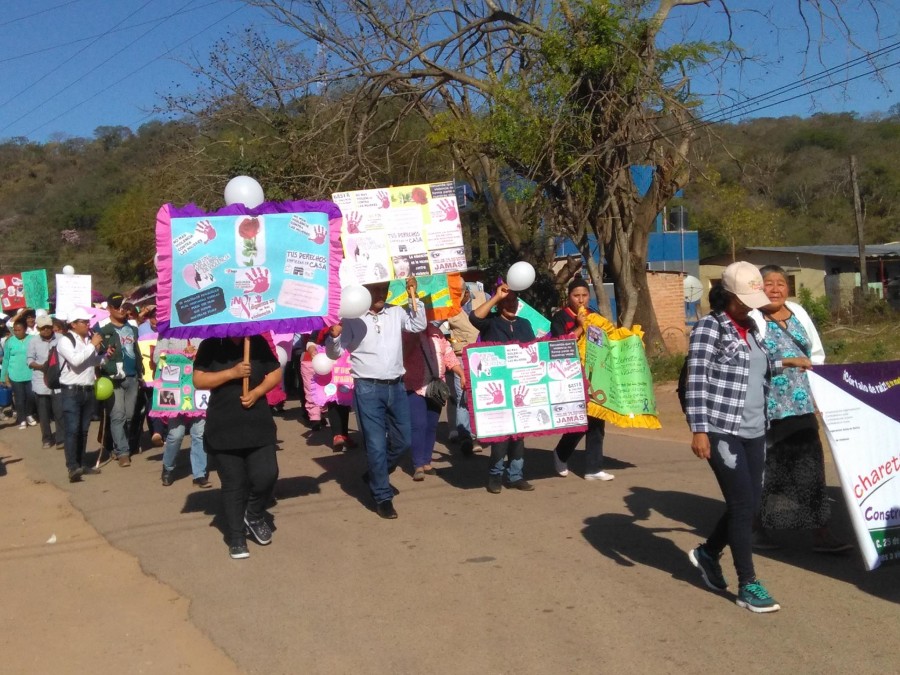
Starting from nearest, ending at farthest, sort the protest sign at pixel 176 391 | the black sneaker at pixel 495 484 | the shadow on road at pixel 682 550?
the shadow on road at pixel 682 550 < the black sneaker at pixel 495 484 < the protest sign at pixel 176 391

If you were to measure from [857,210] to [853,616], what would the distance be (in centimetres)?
3123

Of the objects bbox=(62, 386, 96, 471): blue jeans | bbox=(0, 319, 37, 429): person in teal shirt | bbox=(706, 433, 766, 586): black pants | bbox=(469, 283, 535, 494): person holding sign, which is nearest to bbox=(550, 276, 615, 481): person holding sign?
bbox=(469, 283, 535, 494): person holding sign

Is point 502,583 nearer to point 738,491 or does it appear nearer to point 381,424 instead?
point 738,491

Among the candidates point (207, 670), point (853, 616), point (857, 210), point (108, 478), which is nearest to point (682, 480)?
point (853, 616)

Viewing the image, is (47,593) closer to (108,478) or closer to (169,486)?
(169,486)

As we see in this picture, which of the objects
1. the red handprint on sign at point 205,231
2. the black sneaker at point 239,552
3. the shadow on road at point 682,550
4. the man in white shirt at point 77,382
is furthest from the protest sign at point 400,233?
the man in white shirt at point 77,382

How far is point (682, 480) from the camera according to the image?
8.23 metres

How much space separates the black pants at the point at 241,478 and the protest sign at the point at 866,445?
3651 mm

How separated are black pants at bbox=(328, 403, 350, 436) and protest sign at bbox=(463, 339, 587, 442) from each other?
10.5 feet

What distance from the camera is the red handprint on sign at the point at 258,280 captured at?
6.79 meters

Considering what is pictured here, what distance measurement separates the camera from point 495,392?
808 cm

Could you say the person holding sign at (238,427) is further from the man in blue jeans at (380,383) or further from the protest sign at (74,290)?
the protest sign at (74,290)

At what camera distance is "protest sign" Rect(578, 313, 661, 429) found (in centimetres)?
832

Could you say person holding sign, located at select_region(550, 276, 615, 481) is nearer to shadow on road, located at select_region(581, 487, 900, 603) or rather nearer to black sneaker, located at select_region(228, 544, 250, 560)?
shadow on road, located at select_region(581, 487, 900, 603)
